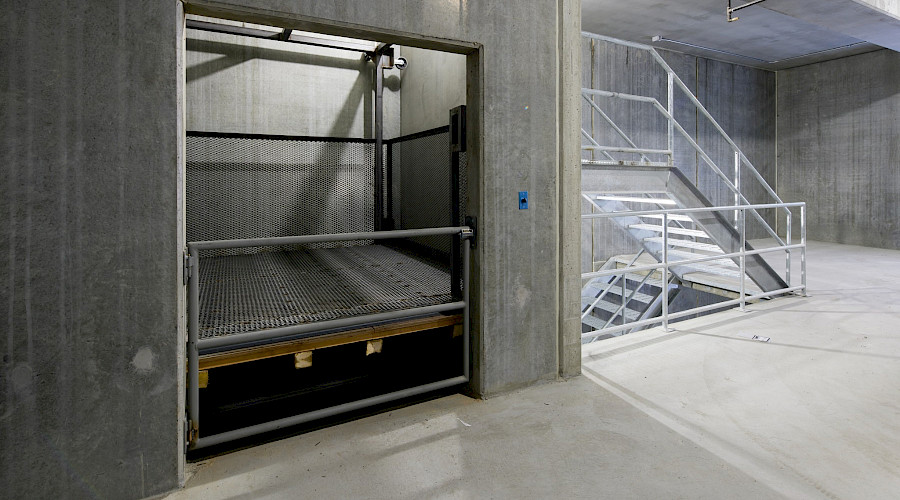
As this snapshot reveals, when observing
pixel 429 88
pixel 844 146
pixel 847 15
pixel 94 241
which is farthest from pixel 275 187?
pixel 844 146

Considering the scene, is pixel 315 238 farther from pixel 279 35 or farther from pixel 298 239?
pixel 279 35

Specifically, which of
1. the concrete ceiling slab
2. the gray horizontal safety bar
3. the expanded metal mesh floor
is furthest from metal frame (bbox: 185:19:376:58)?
the concrete ceiling slab

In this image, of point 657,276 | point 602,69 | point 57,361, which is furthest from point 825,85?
point 57,361

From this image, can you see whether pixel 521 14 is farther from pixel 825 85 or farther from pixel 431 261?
pixel 825 85

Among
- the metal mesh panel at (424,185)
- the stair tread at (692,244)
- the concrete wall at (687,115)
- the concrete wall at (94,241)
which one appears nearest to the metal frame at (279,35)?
the metal mesh panel at (424,185)

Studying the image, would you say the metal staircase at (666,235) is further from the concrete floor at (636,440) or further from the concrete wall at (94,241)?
the concrete wall at (94,241)

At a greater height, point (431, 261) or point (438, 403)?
point (431, 261)

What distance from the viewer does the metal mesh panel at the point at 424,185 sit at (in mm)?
3979

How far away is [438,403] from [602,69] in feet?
23.7

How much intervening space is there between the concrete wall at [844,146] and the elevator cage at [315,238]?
9555mm

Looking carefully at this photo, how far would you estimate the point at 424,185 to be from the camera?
14.5 ft

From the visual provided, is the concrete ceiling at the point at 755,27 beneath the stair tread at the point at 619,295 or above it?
above

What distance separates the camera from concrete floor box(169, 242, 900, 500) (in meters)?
2.01

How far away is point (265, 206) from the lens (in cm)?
467
